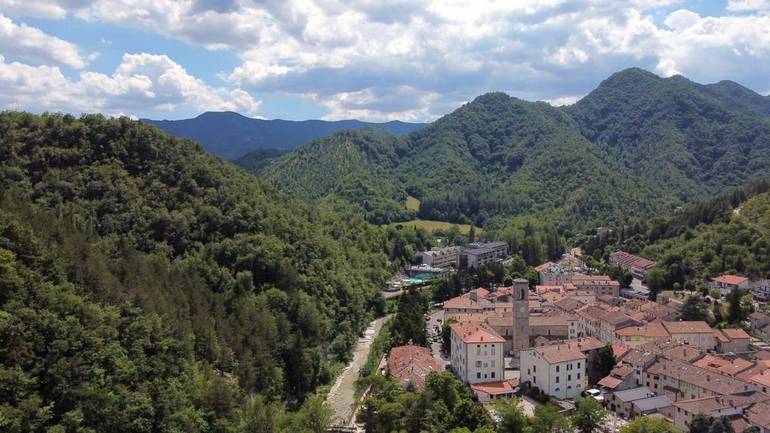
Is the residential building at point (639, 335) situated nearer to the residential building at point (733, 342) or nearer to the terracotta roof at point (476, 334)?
the residential building at point (733, 342)

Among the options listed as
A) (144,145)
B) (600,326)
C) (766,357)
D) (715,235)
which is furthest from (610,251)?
(144,145)

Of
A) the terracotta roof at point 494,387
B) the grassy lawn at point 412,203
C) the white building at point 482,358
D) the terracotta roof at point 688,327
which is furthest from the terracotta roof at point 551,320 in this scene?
the grassy lawn at point 412,203

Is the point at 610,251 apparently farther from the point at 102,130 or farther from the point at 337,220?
the point at 102,130

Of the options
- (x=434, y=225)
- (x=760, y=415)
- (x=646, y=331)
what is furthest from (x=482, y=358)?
(x=434, y=225)

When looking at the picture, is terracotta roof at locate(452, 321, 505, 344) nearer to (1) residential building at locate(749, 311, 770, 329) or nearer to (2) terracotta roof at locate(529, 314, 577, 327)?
(2) terracotta roof at locate(529, 314, 577, 327)

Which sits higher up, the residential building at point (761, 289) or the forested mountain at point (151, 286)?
the forested mountain at point (151, 286)
